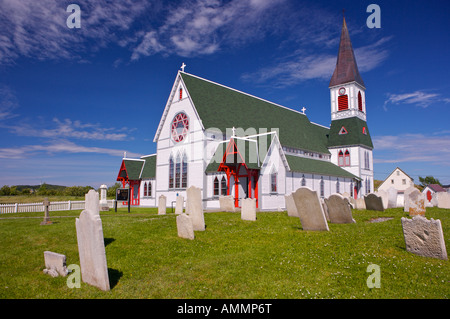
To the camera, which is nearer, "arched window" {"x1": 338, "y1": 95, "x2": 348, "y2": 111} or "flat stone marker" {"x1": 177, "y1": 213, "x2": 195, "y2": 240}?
"flat stone marker" {"x1": 177, "y1": 213, "x2": 195, "y2": 240}

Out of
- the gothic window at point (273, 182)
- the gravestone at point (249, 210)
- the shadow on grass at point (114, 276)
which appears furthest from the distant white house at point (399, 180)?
the shadow on grass at point (114, 276)

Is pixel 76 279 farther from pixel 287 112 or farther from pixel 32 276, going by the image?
pixel 287 112

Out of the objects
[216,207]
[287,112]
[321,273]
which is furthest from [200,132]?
[321,273]

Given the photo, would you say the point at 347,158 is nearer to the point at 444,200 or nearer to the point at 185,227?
the point at 444,200

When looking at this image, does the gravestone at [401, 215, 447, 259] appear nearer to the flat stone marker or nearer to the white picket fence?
the flat stone marker

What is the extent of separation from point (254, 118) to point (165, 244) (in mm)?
25221

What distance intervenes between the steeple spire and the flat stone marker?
4174 cm

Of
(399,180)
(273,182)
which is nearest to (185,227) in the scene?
(273,182)

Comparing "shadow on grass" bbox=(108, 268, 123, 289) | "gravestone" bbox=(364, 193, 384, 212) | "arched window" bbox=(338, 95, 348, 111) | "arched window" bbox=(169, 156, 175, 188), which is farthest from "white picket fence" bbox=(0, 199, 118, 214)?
"arched window" bbox=(338, 95, 348, 111)

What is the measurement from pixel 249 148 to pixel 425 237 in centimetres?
1801

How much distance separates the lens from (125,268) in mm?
8961

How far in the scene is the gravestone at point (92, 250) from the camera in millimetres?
7258

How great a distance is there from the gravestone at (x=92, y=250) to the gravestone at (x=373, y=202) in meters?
19.9

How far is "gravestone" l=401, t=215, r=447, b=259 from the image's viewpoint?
26.7ft
